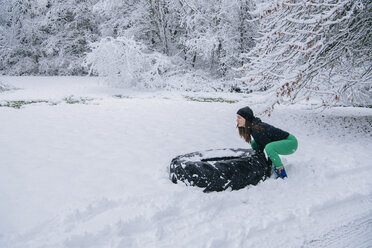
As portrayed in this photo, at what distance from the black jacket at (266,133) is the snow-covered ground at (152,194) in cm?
70

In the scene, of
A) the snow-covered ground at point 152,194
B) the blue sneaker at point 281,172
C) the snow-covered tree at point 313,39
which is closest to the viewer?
the snow-covered ground at point 152,194

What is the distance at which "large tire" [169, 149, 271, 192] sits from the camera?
3648 mm

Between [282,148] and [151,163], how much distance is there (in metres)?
2.36

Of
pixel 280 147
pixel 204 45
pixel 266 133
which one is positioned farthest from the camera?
pixel 204 45

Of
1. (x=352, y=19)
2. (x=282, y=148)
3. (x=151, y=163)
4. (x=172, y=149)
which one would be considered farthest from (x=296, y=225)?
(x=352, y=19)

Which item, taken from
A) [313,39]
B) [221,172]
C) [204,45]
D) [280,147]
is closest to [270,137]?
[280,147]

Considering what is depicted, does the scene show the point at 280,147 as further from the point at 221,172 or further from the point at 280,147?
the point at 221,172

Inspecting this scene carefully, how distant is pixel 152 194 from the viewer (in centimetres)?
352

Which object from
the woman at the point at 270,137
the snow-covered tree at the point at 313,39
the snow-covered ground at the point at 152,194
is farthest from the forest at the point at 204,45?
the woman at the point at 270,137

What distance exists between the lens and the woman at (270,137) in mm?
3852

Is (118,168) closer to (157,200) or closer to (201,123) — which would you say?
(157,200)

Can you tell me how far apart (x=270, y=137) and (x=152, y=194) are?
2.07 meters

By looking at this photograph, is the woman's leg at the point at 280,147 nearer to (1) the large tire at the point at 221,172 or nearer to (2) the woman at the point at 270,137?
(2) the woman at the point at 270,137

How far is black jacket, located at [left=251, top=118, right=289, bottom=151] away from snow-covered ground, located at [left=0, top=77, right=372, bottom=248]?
0.70m
